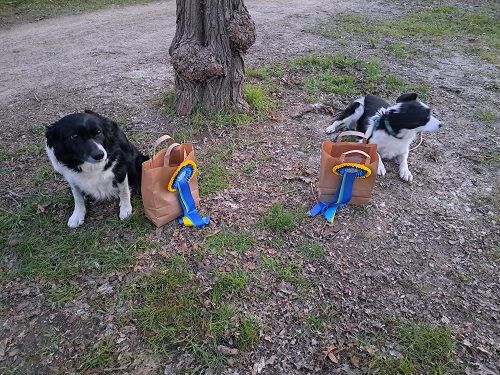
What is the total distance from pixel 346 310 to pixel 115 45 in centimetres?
646

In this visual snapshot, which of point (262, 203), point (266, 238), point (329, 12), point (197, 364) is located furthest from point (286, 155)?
point (329, 12)

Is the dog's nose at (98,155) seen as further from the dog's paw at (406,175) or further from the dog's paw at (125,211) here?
the dog's paw at (406,175)

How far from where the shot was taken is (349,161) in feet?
10.5

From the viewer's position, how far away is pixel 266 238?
317cm

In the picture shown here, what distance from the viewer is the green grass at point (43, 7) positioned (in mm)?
8703

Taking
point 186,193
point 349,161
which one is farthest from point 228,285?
point 349,161

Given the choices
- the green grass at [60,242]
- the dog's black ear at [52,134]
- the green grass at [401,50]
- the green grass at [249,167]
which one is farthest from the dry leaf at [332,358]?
the green grass at [401,50]

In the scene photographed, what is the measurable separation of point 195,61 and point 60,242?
7.34 feet

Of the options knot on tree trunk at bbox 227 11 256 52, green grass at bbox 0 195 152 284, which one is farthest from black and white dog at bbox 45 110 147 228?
knot on tree trunk at bbox 227 11 256 52

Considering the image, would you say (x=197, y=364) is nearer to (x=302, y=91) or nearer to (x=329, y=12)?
(x=302, y=91)

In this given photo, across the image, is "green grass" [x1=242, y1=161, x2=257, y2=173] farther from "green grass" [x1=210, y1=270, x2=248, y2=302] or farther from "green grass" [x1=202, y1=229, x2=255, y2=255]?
"green grass" [x1=210, y1=270, x2=248, y2=302]

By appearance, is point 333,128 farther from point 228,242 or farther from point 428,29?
point 428,29

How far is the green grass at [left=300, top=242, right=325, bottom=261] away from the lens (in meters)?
3.01

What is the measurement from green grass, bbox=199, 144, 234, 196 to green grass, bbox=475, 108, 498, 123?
3336 mm
